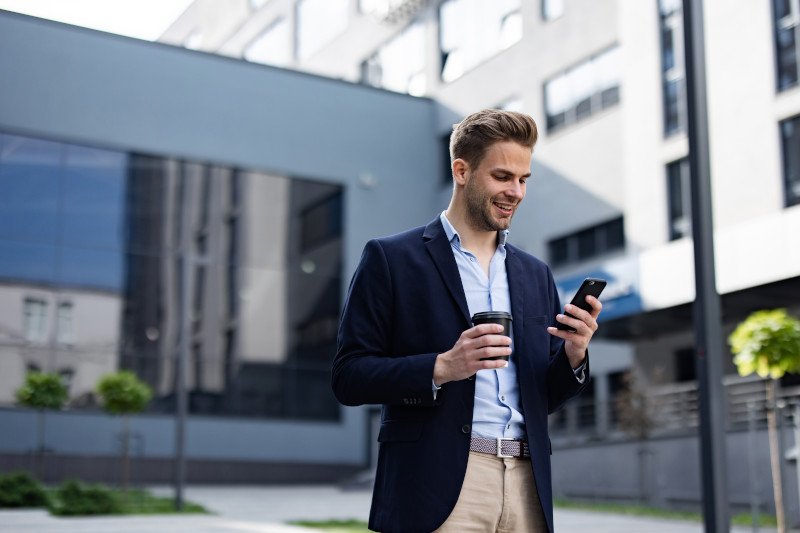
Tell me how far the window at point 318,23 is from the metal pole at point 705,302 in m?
29.4

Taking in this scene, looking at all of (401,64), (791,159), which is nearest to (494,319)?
(791,159)

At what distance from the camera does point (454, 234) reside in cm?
293

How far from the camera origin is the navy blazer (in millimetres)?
2594

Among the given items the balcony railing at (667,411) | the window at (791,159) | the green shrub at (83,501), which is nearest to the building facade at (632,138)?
the window at (791,159)

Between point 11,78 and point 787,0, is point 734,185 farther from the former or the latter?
point 11,78

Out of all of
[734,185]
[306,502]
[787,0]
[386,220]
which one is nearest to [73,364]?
[306,502]

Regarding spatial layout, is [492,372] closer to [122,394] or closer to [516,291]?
[516,291]

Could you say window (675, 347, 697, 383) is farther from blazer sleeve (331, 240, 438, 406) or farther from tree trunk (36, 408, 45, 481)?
blazer sleeve (331, 240, 438, 406)

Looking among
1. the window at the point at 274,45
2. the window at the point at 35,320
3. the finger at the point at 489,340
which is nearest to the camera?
the finger at the point at 489,340

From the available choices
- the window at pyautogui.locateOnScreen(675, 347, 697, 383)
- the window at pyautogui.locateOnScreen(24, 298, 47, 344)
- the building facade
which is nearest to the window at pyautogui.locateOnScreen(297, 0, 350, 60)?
the building facade

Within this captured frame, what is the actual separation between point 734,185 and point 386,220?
12517 millimetres

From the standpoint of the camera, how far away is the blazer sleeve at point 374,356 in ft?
8.53

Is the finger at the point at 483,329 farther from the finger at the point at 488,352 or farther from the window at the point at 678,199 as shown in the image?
the window at the point at 678,199

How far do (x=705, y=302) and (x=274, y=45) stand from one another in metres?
34.8
